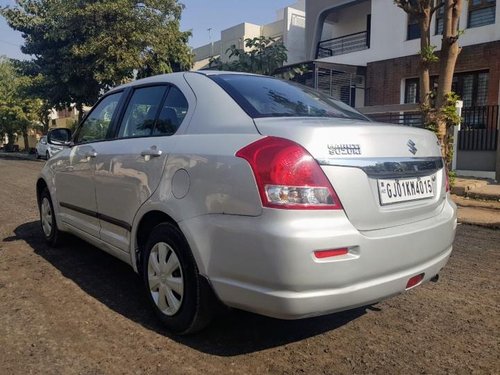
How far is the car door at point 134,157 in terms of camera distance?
322 centimetres

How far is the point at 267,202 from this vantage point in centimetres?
240

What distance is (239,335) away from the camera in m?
3.07

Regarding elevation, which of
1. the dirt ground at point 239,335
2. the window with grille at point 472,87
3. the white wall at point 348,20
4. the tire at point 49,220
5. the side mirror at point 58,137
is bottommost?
the dirt ground at point 239,335

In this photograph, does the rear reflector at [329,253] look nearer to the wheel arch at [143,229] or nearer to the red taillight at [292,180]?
the red taillight at [292,180]

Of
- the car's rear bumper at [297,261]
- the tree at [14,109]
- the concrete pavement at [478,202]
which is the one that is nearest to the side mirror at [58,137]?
the car's rear bumper at [297,261]

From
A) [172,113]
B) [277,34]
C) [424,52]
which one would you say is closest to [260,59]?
[277,34]

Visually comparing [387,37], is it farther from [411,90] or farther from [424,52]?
[424,52]

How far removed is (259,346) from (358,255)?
0.94 m

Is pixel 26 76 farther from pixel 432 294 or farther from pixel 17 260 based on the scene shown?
pixel 432 294

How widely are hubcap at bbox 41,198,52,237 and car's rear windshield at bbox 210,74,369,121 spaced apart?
2.93 m

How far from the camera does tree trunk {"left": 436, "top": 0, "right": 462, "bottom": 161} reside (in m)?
8.47

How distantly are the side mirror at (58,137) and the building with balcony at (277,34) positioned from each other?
18.6 m

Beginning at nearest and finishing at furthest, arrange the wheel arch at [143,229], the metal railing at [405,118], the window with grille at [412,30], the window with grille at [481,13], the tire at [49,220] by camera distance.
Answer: the wheel arch at [143,229] → the tire at [49,220] → the metal railing at [405,118] → the window with grille at [481,13] → the window with grille at [412,30]

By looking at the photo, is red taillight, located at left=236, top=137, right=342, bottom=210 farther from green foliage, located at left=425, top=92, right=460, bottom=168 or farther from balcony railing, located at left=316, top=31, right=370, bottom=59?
balcony railing, located at left=316, top=31, right=370, bottom=59
